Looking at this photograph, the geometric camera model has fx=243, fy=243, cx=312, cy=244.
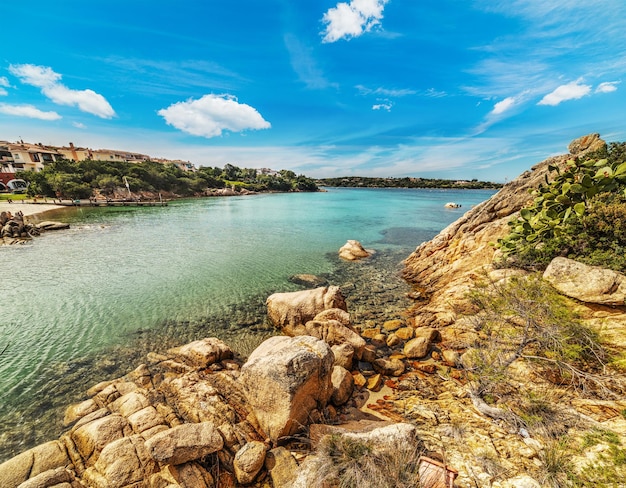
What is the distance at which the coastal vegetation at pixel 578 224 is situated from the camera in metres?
9.40

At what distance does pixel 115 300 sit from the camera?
14688 millimetres

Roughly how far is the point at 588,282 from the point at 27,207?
258ft

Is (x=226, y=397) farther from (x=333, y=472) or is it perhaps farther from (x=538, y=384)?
(x=538, y=384)

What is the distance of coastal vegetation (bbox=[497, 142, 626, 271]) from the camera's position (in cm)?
940

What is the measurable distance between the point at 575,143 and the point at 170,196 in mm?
103597

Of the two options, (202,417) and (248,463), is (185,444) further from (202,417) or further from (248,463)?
(202,417)

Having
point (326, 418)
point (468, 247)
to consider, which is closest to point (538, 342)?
point (326, 418)

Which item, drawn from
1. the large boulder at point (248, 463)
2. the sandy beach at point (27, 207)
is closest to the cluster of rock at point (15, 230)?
the sandy beach at point (27, 207)

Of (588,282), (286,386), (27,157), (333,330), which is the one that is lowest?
(333,330)

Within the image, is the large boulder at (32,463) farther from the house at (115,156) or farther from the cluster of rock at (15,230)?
the house at (115,156)

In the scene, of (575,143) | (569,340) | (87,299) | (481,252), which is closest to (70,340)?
(87,299)

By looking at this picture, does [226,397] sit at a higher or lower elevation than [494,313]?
lower

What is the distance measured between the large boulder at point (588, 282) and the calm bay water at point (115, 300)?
12.0 meters

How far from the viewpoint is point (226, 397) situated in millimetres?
7445
